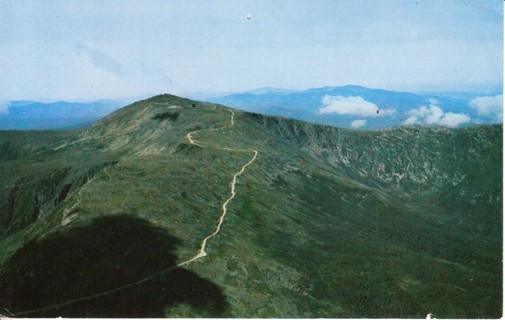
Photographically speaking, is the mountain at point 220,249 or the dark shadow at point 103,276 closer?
the dark shadow at point 103,276

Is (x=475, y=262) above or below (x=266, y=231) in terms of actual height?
below

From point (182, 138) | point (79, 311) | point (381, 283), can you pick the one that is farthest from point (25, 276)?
point (182, 138)

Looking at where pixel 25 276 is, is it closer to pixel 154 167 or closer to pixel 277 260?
pixel 277 260

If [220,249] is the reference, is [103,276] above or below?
below

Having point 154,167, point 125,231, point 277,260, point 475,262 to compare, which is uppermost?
point 154,167

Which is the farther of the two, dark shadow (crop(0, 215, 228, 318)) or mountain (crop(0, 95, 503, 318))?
mountain (crop(0, 95, 503, 318))

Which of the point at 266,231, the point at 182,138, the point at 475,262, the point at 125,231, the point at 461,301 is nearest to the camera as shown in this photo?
the point at 125,231

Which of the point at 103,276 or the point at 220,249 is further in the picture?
the point at 220,249

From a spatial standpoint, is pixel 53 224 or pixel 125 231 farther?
pixel 53 224
